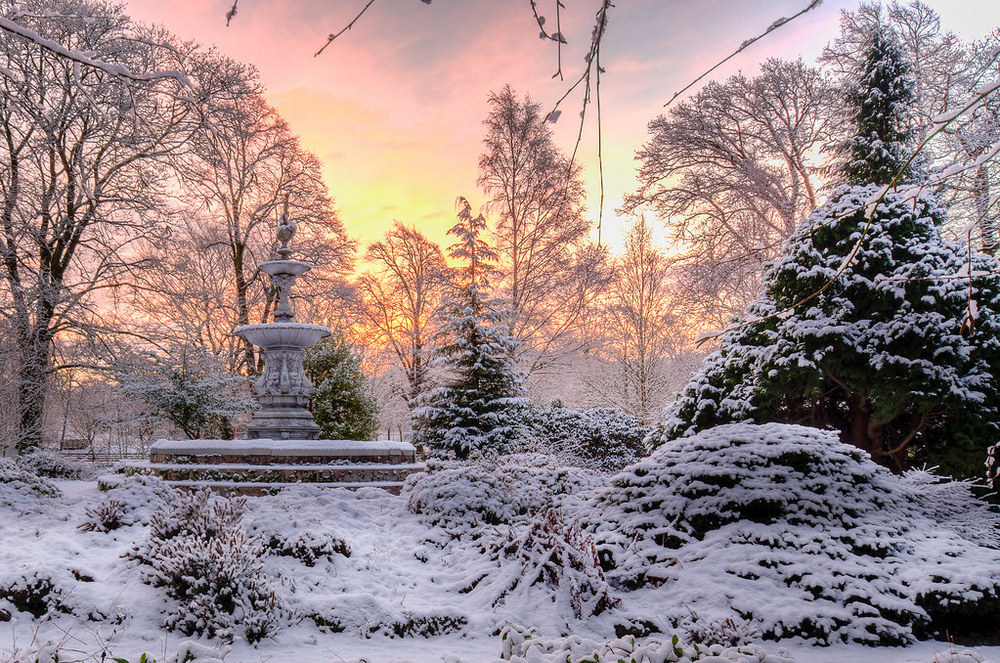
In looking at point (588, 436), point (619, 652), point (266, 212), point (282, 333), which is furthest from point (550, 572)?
point (266, 212)

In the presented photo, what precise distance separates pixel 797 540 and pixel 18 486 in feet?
30.0

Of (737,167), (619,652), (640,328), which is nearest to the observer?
(619,652)

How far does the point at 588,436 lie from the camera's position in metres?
14.9

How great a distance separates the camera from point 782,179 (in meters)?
16.6

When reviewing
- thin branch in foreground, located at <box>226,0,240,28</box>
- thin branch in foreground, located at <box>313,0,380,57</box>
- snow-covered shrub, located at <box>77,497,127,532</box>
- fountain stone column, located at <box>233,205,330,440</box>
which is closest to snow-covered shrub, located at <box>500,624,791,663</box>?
thin branch in foreground, located at <box>313,0,380,57</box>

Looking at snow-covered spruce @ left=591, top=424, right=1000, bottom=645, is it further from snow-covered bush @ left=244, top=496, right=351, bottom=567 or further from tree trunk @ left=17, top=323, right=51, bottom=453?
tree trunk @ left=17, top=323, right=51, bottom=453

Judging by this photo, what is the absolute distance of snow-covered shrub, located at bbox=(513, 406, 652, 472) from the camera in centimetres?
1446

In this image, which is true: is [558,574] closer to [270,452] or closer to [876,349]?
[876,349]

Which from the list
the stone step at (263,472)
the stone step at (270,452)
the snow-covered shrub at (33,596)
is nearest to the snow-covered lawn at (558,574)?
the snow-covered shrub at (33,596)

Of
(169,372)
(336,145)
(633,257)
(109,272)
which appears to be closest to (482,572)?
(336,145)

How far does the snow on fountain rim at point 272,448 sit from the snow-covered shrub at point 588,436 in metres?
4.72

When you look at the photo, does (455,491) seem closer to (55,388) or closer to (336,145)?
(336,145)

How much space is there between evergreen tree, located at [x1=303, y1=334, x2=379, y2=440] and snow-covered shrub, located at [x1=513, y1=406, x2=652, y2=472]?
4.34 m

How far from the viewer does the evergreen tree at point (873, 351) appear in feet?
22.5
